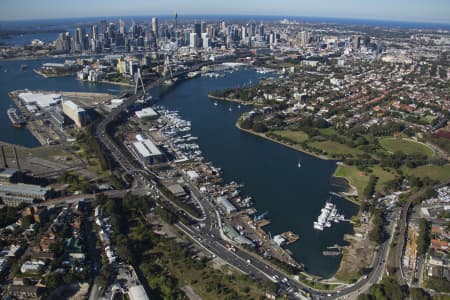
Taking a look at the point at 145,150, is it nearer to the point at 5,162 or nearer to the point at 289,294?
the point at 5,162

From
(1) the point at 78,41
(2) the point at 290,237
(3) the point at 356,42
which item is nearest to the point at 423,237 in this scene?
(2) the point at 290,237

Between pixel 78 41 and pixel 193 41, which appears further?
pixel 193 41

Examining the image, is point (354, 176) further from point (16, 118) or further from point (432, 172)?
point (16, 118)

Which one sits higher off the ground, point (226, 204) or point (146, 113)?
point (146, 113)

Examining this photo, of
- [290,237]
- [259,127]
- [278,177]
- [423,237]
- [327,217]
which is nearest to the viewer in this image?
[423,237]

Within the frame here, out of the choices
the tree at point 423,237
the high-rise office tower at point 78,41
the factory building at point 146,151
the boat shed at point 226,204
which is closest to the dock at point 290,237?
the boat shed at point 226,204

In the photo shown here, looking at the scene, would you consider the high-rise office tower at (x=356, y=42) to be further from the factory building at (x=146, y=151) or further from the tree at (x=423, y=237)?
the tree at (x=423, y=237)

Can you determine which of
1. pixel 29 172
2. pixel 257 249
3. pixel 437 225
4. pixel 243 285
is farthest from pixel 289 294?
pixel 29 172

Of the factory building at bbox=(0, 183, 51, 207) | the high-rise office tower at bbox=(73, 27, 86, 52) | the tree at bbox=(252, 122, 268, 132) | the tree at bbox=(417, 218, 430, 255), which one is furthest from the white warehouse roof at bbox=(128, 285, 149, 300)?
the high-rise office tower at bbox=(73, 27, 86, 52)
